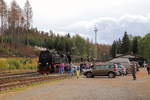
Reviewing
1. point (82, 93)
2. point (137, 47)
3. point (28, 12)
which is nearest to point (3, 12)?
point (28, 12)

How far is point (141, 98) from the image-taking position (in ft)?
42.9

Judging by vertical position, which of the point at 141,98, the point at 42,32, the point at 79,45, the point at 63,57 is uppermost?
the point at 42,32

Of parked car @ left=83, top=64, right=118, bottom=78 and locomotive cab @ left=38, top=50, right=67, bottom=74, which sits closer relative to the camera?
parked car @ left=83, top=64, right=118, bottom=78

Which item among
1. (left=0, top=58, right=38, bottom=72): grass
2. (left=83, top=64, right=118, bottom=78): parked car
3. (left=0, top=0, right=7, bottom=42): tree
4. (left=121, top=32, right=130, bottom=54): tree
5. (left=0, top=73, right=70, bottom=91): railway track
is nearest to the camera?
(left=0, top=73, right=70, bottom=91): railway track

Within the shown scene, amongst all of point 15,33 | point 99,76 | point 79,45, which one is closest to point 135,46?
point 79,45

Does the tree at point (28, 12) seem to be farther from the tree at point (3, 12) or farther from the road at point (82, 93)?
the road at point (82, 93)

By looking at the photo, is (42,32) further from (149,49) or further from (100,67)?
(100,67)

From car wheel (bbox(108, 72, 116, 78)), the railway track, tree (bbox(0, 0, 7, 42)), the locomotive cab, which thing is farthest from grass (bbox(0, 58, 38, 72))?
tree (bbox(0, 0, 7, 42))

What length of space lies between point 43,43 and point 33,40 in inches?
237

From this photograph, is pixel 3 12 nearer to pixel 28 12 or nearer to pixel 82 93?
pixel 28 12

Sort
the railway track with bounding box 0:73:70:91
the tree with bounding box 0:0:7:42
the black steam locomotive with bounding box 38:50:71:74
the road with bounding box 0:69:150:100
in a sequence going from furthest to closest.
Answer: the tree with bounding box 0:0:7:42
the black steam locomotive with bounding box 38:50:71:74
the railway track with bounding box 0:73:70:91
the road with bounding box 0:69:150:100

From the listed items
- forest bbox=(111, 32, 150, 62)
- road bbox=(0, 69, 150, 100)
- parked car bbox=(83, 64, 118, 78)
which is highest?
forest bbox=(111, 32, 150, 62)

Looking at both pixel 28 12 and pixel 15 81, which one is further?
pixel 28 12

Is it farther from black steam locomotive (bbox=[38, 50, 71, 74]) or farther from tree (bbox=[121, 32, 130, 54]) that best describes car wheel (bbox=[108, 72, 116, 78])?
tree (bbox=[121, 32, 130, 54])
